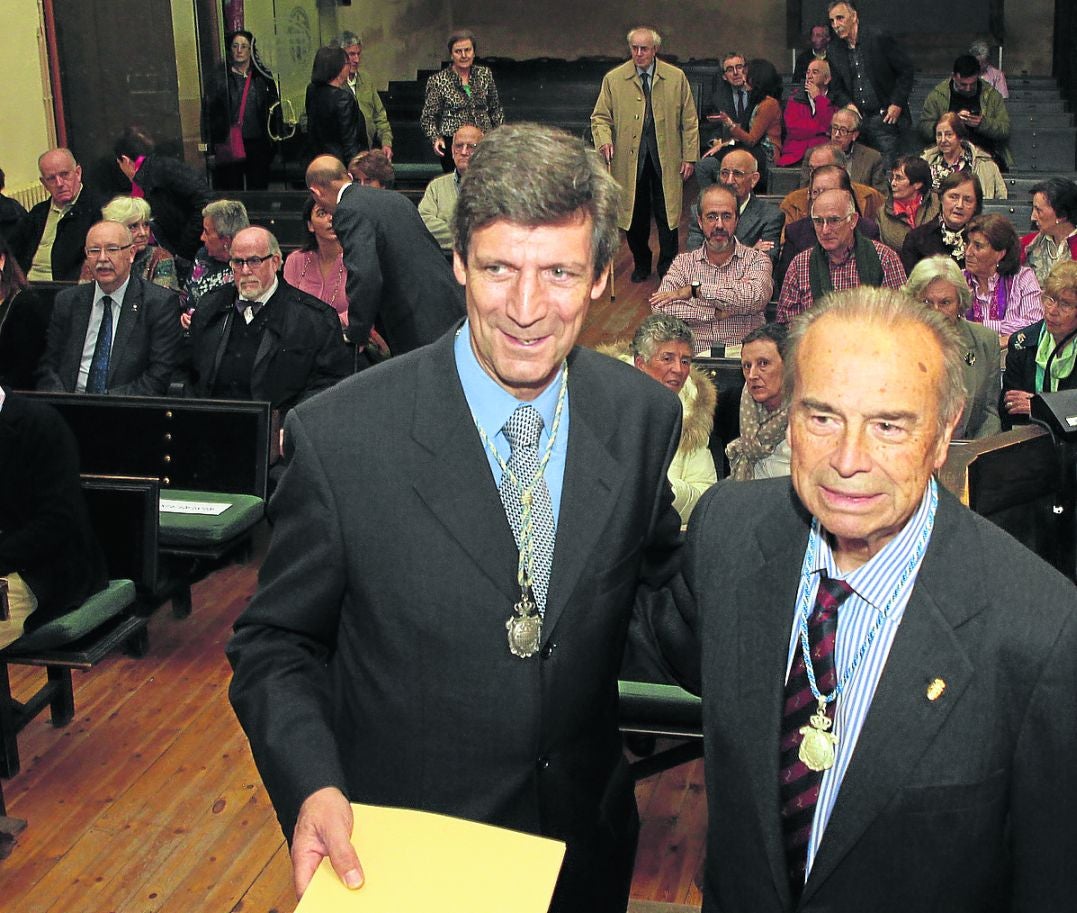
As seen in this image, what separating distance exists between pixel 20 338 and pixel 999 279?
4.21m

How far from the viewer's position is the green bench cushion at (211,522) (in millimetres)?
4910

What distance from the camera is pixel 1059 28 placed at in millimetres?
14609

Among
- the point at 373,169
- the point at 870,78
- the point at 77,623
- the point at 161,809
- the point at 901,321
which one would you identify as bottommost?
the point at 161,809

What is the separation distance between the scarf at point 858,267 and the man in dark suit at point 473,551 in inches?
188

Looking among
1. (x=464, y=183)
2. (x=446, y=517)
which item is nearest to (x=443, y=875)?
(x=446, y=517)

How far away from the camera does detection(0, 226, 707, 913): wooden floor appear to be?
137 inches

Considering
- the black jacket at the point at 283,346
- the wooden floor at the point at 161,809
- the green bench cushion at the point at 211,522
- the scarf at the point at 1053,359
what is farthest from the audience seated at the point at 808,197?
the wooden floor at the point at 161,809

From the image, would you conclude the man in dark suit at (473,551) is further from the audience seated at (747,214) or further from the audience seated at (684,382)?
the audience seated at (747,214)

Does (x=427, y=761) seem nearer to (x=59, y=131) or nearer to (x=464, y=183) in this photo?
(x=464, y=183)

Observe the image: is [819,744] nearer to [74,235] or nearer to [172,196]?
[74,235]

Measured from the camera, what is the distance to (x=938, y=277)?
5.41m

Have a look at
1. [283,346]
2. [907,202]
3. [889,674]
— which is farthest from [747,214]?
[889,674]

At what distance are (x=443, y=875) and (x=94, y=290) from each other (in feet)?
15.8

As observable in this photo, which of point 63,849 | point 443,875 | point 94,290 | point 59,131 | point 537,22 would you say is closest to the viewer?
point 443,875
